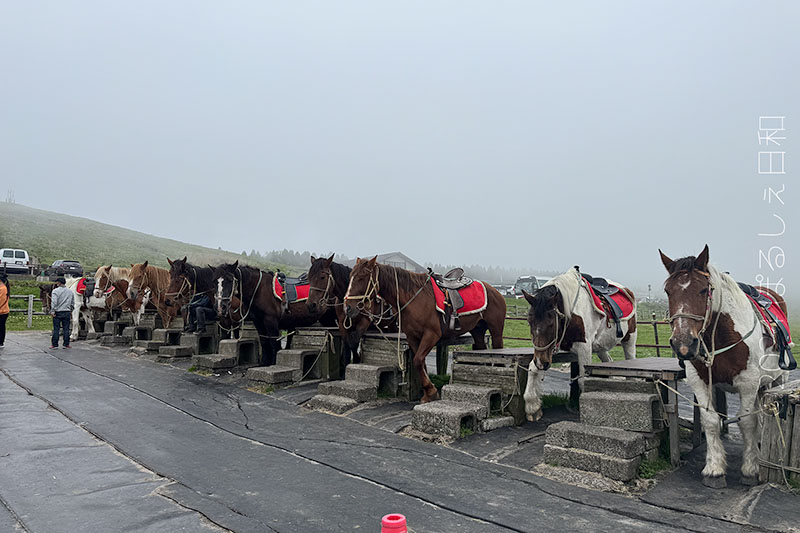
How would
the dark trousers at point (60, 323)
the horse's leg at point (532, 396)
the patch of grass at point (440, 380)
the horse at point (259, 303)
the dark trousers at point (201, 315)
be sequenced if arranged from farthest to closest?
the dark trousers at point (60, 323), the dark trousers at point (201, 315), the horse at point (259, 303), the patch of grass at point (440, 380), the horse's leg at point (532, 396)

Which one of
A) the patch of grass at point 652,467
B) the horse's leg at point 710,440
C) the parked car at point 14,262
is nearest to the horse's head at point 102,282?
the patch of grass at point 652,467

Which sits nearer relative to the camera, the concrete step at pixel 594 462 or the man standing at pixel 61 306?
the concrete step at pixel 594 462

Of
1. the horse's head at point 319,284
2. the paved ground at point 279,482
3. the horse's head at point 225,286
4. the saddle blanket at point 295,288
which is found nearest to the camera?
the paved ground at point 279,482

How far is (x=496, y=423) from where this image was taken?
651 centimetres

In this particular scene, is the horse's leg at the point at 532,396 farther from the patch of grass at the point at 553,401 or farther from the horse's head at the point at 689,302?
the horse's head at the point at 689,302

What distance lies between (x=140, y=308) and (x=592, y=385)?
14.2m

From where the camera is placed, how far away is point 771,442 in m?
4.53

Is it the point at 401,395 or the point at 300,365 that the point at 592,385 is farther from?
the point at 300,365

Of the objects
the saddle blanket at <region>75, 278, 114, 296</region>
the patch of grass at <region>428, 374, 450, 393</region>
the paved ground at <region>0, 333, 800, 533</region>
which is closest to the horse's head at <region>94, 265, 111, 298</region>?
the saddle blanket at <region>75, 278, 114, 296</region>

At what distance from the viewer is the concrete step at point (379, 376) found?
8.18 m

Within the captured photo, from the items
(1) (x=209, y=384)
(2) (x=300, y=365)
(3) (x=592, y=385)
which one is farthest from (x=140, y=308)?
(3) (x=592, y=385)

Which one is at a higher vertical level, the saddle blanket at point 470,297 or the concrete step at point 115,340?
the saddle blanket at point 470,297

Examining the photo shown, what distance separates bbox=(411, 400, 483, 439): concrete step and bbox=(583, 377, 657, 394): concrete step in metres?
1.40

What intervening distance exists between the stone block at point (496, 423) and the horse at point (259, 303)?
190 inches
